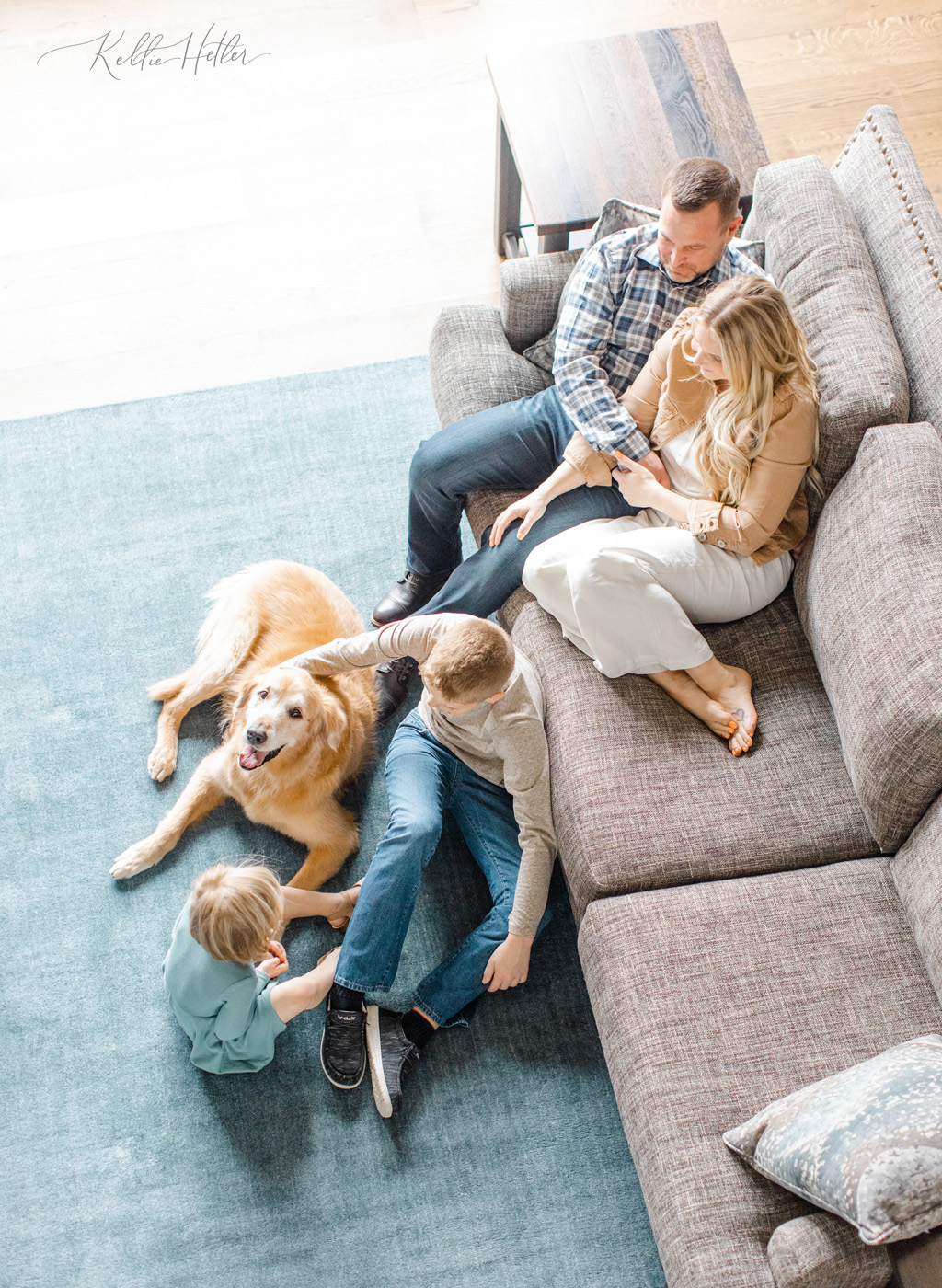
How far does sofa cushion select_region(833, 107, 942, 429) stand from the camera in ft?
6.79

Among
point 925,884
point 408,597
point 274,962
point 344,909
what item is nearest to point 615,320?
point 408,597

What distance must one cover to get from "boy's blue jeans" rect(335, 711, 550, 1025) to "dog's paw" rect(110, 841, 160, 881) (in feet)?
1.75

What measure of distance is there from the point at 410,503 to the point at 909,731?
1277 mm

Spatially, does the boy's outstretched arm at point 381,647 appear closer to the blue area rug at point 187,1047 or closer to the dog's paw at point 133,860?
the blue area rug at point 187,1047

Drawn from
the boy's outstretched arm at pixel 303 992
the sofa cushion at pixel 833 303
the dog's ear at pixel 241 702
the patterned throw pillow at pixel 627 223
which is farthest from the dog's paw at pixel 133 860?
the sofa cushion at pixel 833 303

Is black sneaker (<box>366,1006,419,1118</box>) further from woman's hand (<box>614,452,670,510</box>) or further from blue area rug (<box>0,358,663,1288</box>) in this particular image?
woman's hand (<box>614,452,670,510</box>)

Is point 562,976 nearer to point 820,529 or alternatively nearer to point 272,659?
point 272,659

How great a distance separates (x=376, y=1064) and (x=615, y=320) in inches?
66.6

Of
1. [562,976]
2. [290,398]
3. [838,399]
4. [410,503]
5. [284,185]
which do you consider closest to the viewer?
[838,399]

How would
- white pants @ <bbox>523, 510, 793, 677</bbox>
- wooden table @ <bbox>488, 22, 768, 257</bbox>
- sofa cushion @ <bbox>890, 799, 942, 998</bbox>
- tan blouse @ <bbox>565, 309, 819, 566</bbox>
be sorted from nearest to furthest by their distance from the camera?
sofa cushion @ <bbox>890, 799, 942, 998</bbox> → tan blouse @ <bbox>565, 309, 819, 566</bbox> → white pants @ <bbox>523, 510, 793, 677</bbox> → wooden table @ <bbox>488, 22, 768, 257</bbox>

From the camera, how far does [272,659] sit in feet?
7.62

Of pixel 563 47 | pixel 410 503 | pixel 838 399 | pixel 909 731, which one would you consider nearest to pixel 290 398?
pixel 410 503

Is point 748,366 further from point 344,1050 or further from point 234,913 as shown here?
point 344,1050

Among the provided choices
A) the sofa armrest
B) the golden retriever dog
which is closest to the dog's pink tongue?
the golden retriever dog
